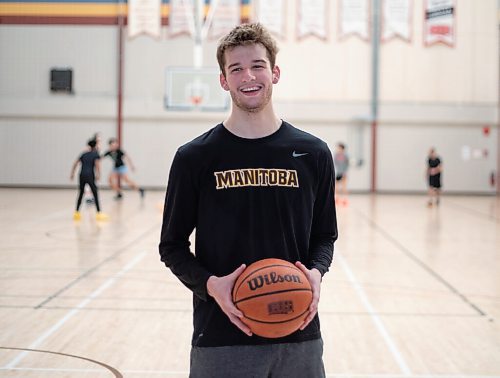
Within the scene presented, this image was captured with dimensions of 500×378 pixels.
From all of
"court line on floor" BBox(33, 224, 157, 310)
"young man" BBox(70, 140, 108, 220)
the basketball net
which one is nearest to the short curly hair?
"court line on floor" BBox(33, 224, 157, 310)

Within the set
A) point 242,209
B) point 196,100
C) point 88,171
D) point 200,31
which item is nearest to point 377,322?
point 242,209

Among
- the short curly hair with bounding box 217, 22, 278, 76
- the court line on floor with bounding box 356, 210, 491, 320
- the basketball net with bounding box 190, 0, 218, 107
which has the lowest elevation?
the court line on floor with bounding box 356, 210, 491, 320

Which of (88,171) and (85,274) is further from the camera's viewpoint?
(88,171)

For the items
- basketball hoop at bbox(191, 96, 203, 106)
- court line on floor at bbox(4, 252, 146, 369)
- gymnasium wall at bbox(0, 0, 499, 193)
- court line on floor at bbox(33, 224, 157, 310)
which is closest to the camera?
court line on floor at bbox(4, 252, 146, 369)

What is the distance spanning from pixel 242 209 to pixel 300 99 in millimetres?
24962

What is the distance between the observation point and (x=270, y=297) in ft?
7.86

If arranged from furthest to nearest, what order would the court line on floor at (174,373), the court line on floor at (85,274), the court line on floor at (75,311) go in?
the court line on floor at (85,274), the court line on floor at (75,311), the court line on floor at (174,373)

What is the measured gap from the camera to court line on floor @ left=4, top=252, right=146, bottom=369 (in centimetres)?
532

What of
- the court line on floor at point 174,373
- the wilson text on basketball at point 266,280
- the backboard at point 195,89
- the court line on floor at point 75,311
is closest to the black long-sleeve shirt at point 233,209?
the wilson text on basketball at point 266,280

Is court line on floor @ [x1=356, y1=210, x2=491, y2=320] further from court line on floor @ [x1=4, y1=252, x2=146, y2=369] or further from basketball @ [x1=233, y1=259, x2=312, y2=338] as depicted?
basketball @ [x1=233, y1=259, x2=312, y2=338]

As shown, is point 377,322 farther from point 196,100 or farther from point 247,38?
point 196,100

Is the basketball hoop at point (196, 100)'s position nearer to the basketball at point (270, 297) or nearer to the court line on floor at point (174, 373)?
the court line on floor at point (174, 373)

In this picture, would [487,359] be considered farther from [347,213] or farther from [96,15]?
[96,15]

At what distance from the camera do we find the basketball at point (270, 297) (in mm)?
2371
